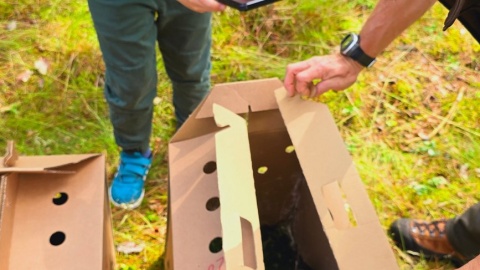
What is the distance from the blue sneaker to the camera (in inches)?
65.6

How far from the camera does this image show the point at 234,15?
220 centimetres

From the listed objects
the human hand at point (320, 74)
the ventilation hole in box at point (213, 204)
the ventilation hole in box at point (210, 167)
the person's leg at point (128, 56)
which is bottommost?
the ventilation hole in box at point (213, 204)

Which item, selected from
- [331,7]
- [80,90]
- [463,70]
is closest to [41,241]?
[80,90]

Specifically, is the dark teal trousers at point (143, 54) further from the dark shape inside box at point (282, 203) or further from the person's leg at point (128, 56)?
the dark shape inside box at point (282, 203)

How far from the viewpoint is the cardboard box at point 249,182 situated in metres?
0.84

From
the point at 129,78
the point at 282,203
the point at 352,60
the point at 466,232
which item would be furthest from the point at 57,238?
the point at 466,232

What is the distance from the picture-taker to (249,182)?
899mm

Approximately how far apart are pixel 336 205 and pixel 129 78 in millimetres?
678

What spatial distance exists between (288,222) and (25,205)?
741 millimetres

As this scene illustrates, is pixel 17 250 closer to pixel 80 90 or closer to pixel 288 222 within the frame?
pixel 288 222

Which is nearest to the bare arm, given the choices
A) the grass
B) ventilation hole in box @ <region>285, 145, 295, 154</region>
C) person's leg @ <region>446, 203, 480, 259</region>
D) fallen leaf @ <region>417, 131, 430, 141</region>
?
ventilation hole in box @ <region>285, 145, 295, 154</region>

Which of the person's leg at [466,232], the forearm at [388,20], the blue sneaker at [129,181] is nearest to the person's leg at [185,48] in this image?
the blue sneaker at [129,181]

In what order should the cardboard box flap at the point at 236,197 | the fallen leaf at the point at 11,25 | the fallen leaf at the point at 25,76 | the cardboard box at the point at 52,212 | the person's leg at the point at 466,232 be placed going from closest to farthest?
the cardboard box flap at the point at 236,197 → the cardboard box at the point at 52,212 → the person's leg at the point at 466,232 → the fallen leaf at the point at 25,76 → the fallen leaf at the point at 11,25

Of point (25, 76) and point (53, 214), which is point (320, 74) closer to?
point (53, 214)
